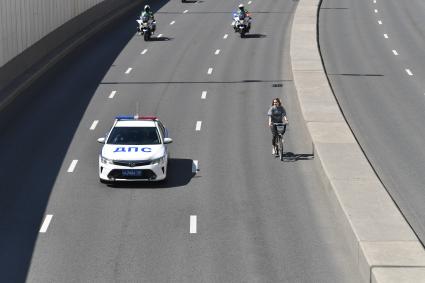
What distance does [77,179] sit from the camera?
2612cm

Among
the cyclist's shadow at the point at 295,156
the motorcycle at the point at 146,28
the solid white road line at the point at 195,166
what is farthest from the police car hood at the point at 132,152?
the motorcycle at the point at 146,28

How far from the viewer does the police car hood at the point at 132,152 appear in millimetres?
24922

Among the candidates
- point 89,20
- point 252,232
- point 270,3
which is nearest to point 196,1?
point 270,3

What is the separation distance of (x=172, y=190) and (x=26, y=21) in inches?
697

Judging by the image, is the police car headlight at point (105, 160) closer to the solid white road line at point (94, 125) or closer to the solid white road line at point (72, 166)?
the solid white road line at point (72, 166)

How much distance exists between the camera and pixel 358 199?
2220 cm

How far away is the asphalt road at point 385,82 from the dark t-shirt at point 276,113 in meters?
2.92

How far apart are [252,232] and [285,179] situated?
4849mm

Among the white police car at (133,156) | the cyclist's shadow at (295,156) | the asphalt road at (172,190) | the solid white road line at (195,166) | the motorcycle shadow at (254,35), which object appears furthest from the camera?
the motorcycle shadow at (254,35)

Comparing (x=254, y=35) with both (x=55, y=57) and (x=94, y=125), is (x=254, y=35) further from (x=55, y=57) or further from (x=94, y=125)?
(x=94, y=125)

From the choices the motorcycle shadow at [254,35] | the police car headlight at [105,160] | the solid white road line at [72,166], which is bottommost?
the motorcycle shadow at [254,35]

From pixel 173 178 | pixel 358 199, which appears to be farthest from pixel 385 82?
pixel 358 199

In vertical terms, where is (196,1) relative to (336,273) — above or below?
below

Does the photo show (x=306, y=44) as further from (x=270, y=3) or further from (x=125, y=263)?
(x=125, y=263)
